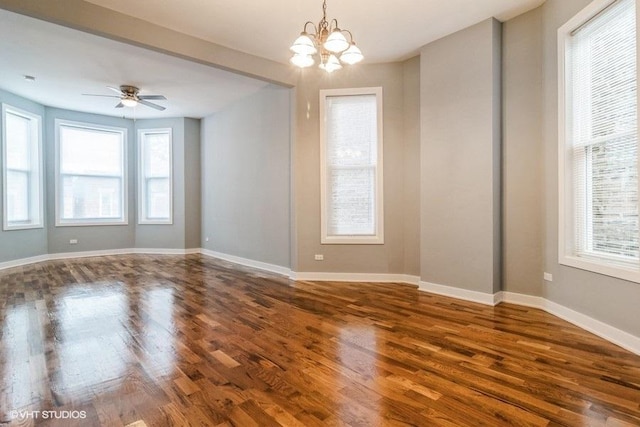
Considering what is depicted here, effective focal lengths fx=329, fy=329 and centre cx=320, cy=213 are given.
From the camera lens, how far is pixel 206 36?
403cm

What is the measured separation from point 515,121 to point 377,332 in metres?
2.84

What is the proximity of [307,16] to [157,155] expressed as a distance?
588 cm

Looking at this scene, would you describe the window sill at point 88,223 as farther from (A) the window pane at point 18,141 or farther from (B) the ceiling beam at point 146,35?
(B) the ceiling beam at point 146,35

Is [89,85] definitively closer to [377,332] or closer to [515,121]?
[377,332]

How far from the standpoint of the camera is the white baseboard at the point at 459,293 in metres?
3.76

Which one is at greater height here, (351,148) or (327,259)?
(351,148)

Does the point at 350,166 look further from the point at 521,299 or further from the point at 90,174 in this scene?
the point at 90,174

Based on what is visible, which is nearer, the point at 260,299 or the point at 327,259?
the point at 260,299

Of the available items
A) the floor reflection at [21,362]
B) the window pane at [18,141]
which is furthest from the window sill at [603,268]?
the window pane at [18,141]

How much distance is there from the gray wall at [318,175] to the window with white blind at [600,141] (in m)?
2.00

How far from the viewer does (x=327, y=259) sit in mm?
5055

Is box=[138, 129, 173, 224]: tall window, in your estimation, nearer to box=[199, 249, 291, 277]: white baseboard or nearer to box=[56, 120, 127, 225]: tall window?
box=[56, 120, 127, 225]: tall window

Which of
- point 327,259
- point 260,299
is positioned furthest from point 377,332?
point 327,259

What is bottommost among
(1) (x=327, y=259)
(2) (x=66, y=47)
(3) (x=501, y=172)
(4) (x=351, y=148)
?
(1) (x=327, y=259)
